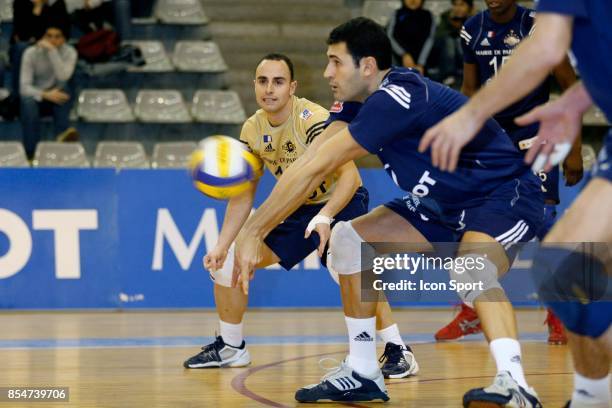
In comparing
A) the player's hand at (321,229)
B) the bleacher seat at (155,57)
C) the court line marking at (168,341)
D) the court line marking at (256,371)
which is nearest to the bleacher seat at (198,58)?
the bleacher seat at (155,57)

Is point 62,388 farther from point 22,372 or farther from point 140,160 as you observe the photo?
point 140,160

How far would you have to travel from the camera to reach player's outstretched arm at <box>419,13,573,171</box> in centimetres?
355

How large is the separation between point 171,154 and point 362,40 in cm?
731

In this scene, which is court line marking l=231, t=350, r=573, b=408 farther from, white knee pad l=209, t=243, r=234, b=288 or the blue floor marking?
the blue floor marking

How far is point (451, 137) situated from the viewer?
3.66 metres

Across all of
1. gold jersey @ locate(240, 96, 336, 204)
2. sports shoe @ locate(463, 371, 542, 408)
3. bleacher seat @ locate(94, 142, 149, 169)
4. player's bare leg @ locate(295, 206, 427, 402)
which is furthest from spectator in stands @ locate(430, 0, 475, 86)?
sports shoe @ locate(463, 371, 542, 408)

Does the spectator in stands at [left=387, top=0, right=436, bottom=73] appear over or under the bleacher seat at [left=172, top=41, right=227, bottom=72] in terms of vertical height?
over

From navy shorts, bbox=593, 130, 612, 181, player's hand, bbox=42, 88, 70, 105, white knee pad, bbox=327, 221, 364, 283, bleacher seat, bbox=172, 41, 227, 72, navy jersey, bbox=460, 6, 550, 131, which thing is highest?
navy shorts, bbox=593, 130, 612, 181

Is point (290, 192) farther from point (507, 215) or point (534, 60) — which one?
point (534, 60)

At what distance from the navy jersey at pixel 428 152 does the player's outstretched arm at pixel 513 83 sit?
1.13 metres

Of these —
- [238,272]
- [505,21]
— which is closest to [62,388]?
[238,272]

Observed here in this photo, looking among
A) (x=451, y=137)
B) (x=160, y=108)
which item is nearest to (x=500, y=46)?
(x=451, y=137)

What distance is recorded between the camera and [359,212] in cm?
668

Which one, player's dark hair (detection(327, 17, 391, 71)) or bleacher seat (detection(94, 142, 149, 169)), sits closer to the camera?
player's dark hair (detection(327, 17, 391, 71))
